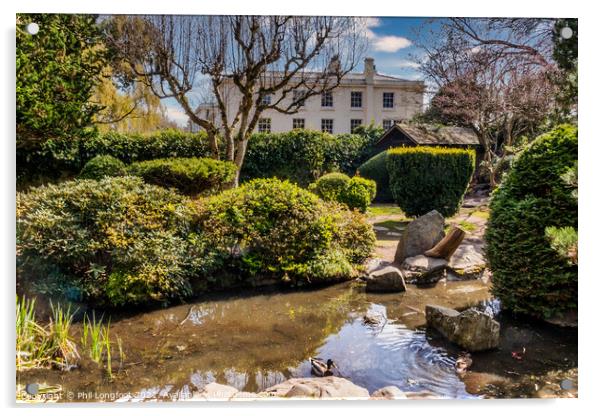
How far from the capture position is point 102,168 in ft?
17.3

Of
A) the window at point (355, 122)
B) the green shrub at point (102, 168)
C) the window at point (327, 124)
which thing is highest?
the window at point (327, 124)

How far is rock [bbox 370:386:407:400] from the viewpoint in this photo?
3.11m

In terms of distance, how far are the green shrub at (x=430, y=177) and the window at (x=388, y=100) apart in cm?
298

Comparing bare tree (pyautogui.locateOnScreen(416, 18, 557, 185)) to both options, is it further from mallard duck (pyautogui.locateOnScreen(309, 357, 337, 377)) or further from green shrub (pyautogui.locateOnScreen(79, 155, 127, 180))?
green shrub (pyautogui.locateOnScreen(79, 155, 127, 180))

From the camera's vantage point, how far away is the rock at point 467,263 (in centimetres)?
559

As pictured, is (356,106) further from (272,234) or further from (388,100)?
(272,234)

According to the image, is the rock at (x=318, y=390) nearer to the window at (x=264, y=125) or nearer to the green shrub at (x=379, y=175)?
the window at (x=264, y=125)

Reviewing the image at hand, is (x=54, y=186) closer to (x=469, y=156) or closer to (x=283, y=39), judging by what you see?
(x=283, y=39)

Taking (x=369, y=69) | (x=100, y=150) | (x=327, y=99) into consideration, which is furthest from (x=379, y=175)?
(x=100, y=150)

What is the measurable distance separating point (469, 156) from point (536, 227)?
467cm

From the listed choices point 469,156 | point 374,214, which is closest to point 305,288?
point 374,214

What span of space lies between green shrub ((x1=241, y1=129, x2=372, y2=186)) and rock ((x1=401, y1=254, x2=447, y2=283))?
198 centimetres

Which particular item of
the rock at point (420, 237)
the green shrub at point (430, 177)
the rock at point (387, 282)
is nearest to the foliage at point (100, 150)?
the rock at point (387, 282)

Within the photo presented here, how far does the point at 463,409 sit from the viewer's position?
313cm
